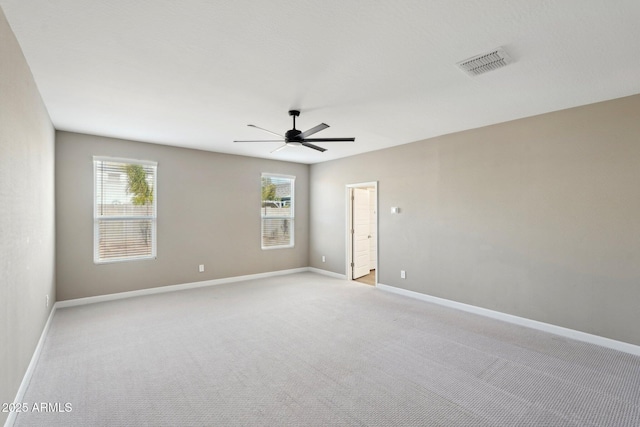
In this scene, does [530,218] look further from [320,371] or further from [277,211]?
[277,211]

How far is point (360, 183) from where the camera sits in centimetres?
630

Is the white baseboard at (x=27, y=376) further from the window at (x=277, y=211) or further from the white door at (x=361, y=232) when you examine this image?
the white door at (x=361, y=232)

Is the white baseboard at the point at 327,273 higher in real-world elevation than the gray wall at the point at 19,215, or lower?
lower

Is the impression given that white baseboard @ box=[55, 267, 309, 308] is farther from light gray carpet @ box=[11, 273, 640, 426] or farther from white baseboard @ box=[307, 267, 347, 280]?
white baseboard @ box=[307, 267, 347, 280]

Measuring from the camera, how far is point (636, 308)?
3.16 meters

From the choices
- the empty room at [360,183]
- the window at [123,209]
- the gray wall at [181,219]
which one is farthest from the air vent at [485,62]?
the window at [123,209]

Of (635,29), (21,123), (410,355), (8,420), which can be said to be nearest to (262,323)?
(410,355)

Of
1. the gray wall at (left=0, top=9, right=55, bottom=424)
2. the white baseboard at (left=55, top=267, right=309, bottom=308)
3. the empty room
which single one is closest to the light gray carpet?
the empty room

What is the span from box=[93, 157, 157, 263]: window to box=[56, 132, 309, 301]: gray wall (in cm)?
11

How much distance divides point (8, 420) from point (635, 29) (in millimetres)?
4909

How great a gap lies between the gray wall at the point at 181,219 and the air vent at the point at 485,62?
480 cm

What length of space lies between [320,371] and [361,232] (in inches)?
172

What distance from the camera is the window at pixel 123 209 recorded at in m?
4.90

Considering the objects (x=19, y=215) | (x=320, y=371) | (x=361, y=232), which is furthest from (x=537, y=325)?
(x=19, y=215)
